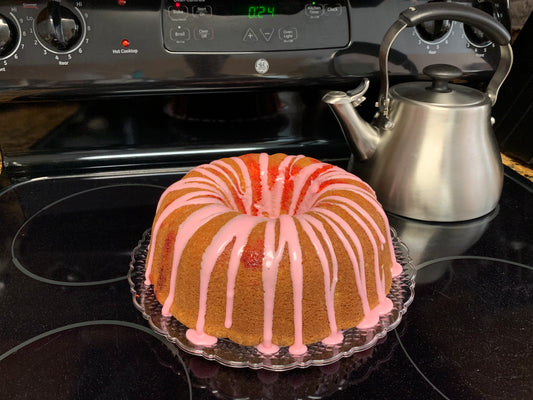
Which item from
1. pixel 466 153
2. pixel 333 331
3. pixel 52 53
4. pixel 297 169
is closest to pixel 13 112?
pixel 52 53

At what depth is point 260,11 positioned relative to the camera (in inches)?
35.1

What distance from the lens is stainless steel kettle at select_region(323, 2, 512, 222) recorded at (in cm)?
78

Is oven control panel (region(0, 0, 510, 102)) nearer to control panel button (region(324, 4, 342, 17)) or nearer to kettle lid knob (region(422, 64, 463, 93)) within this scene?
control panel button (region(324, 4, 342, 17))

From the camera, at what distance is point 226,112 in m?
1.03

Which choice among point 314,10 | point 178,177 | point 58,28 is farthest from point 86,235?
point 314,10

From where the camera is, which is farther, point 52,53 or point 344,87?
point 344,87

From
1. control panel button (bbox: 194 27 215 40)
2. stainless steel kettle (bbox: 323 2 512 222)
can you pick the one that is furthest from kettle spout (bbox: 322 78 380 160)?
control panel button (bbox: 194 27 215 40)

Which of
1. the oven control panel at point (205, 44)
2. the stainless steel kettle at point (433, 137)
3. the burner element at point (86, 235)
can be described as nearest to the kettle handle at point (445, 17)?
the stainless steel kettle at point (433, 137)

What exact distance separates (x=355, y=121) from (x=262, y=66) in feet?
0.74

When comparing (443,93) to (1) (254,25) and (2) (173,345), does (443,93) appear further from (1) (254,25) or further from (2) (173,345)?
(2) (173,345)

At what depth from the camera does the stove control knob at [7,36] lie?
815 mm

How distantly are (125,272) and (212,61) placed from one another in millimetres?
438

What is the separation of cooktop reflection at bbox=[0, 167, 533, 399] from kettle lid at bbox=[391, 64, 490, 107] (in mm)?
A: 224

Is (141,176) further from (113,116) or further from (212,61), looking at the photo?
(212,61)
